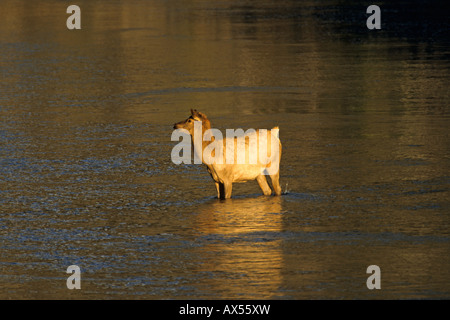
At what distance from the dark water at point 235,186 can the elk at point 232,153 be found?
14.1 inches

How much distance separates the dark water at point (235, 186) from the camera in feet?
36.5

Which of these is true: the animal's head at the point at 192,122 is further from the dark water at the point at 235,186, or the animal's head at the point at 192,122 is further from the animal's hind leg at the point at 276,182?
the animal's hind leg at the point at 276,182

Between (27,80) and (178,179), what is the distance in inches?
501

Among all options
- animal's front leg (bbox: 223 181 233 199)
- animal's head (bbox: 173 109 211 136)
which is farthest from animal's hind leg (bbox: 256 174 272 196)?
animal's head (bbox: 173 109 211 136)

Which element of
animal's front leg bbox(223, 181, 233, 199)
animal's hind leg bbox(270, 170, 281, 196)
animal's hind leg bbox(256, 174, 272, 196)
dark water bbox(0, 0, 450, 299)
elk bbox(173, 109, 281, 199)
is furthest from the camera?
animal's hind leg bbox(256, 174, 272, 196)

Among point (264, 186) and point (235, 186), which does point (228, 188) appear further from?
point (235, 186)

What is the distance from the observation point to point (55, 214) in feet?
45.5

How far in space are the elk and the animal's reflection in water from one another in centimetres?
35

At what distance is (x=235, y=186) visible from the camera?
1549 cm

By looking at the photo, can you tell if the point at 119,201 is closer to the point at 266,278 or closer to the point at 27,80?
the point at 266,278

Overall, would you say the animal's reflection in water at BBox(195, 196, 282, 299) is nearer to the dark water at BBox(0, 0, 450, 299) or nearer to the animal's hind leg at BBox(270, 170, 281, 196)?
the dark water at BBox(0, 0, 450, 299)

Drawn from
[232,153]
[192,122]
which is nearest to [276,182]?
[232,153]

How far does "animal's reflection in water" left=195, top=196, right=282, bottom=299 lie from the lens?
35.0 feet
